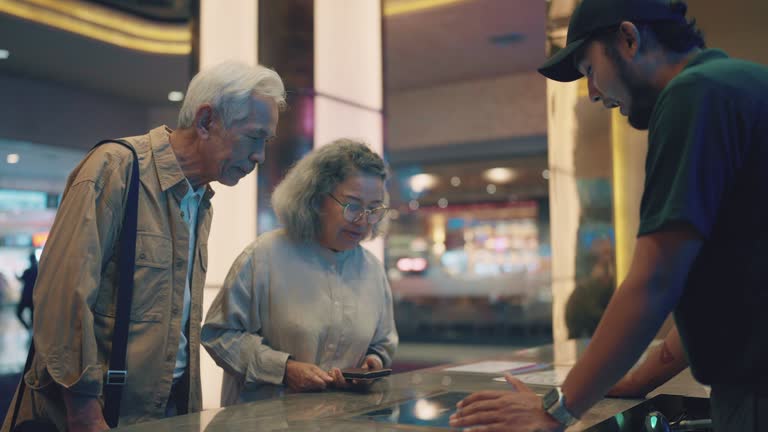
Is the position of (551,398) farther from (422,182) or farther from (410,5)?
(422,182)

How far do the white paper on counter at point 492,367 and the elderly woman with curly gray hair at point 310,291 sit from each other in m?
0.27

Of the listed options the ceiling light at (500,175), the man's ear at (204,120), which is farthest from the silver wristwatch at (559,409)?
the ceiling light at (500,175)

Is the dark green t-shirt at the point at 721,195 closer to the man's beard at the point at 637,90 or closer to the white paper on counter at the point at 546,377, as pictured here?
the man's beard at the point at 637,90

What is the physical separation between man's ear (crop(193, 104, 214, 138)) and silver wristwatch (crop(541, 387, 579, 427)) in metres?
1.16

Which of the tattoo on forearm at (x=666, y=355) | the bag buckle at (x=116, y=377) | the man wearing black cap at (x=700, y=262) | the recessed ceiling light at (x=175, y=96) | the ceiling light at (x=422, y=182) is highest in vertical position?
the ceiling light at (x=422, y=182)

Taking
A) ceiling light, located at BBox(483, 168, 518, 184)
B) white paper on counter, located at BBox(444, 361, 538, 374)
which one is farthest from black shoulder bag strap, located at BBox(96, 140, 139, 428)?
ceiling light, located at BBox(483, 168, 518, 184)

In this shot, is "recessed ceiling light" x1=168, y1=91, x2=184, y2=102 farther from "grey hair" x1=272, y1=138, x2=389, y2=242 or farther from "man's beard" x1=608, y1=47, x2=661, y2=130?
"man's beard" x1=608, y1=47, x2=661, y2=130

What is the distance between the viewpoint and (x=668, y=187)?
100 cm

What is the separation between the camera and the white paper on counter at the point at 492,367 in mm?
2332

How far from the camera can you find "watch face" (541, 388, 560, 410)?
109cm

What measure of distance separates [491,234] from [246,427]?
14.0 m

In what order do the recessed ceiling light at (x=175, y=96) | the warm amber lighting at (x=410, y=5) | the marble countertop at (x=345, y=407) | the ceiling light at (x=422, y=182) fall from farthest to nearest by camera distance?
the ceiling light at (x=422, y=182) → the warm amber lighting at (x=410, y=5) → the recessed ceiling light at (x=175, y=96) → the marble countertop at (x=345, y=407)

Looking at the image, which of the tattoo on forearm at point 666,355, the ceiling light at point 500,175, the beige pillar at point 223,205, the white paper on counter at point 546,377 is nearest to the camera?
the tattoo on forearm at point 666,355

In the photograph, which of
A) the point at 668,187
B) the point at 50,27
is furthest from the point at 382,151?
the point at 668,187
